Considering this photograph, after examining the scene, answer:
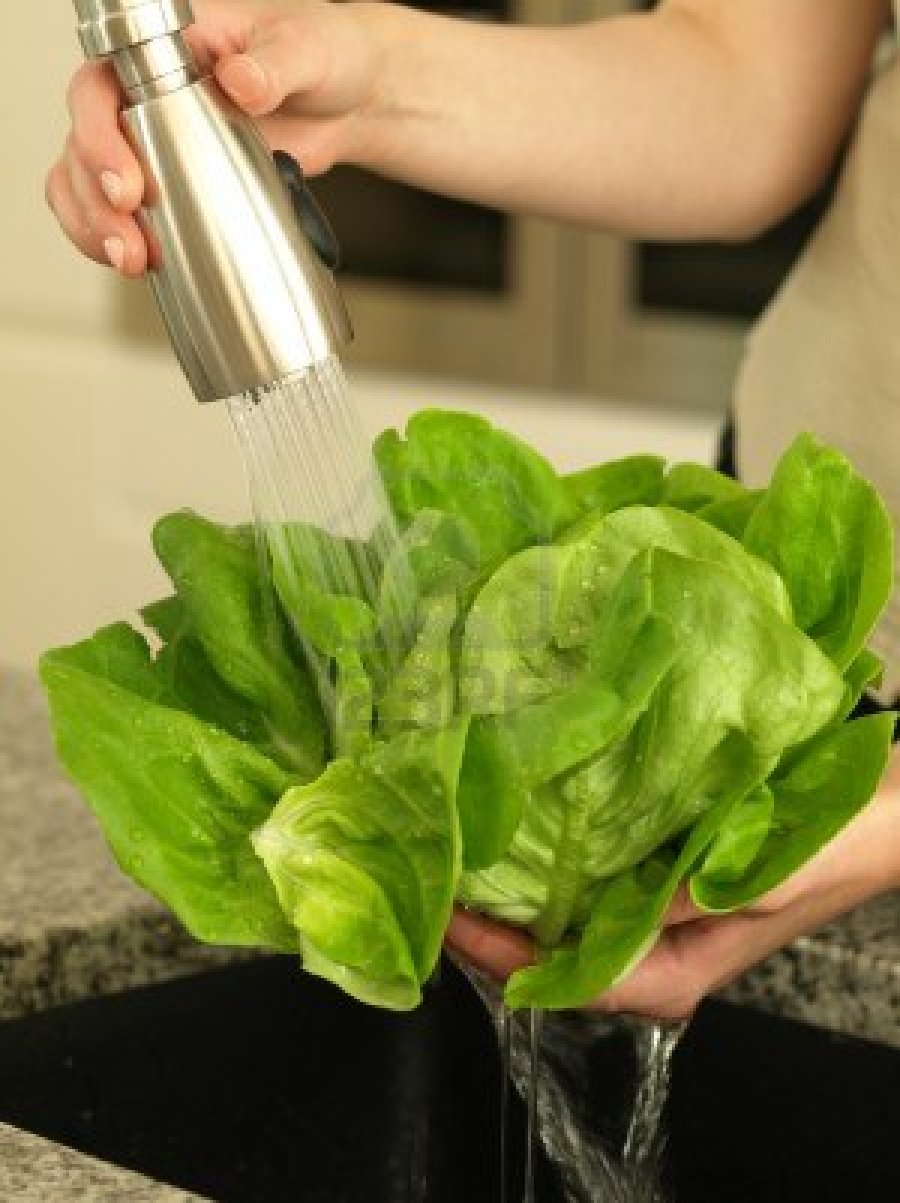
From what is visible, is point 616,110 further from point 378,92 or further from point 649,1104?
point 649,1104

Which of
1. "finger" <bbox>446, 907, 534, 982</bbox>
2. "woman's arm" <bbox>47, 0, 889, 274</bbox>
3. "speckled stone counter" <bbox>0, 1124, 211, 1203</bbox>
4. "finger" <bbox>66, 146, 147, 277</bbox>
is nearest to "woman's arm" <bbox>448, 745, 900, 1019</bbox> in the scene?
"finger" <bbox>446, 907, 534, 982</bbox>

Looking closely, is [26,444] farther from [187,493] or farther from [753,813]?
[753,813]

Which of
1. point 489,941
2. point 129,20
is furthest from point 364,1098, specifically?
point 129,20

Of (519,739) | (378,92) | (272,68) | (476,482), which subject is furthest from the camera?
(378,92)

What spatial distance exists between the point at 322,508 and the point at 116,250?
0.33ft

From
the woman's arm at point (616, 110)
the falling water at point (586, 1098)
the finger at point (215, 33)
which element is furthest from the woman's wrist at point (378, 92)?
the falling water at point (586, 1098)

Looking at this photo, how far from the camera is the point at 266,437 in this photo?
75 cm

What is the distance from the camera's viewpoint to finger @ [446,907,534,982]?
778mm

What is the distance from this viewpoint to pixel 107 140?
2.46 ft

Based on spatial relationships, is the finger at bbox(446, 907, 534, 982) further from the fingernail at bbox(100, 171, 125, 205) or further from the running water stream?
the fingernail at bbox(100, 171, 125, 205)

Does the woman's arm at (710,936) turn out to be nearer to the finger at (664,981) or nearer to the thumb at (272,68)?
the finger at (664,981)

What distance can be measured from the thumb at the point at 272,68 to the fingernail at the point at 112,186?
0.05 m

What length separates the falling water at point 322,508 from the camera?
750mm

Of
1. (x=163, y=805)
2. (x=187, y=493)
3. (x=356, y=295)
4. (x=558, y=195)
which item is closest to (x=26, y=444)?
(x=187, y=493)
